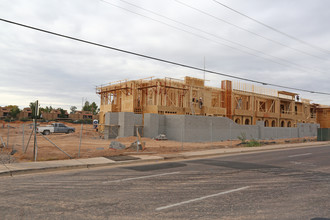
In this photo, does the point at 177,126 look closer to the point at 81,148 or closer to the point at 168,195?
the point at 81,148

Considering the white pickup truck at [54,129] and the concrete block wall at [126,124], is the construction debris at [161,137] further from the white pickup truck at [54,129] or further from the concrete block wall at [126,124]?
the white pickup truck at [54,129]

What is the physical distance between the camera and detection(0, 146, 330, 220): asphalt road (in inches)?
211

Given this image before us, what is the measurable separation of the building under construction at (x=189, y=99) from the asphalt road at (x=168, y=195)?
72.8 feet

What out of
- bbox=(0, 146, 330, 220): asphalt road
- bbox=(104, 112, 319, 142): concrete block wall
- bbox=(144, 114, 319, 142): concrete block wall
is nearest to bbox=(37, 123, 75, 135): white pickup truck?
bbox=(104, 112, 319, 142): concrete block wall

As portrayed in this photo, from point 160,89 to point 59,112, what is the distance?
220 ft

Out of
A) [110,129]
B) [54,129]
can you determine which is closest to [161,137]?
[110,129]

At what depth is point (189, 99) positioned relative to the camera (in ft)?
119

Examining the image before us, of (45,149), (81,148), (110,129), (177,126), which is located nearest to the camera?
(45,149)

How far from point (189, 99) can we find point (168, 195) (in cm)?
3008

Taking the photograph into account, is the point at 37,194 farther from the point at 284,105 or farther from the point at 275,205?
the point at 284,105

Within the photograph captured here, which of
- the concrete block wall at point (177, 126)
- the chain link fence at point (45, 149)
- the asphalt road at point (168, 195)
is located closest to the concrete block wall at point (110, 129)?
the concrete block wall at point (177, 126)

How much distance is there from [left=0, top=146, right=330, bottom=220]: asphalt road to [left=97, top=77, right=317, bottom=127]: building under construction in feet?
72.8

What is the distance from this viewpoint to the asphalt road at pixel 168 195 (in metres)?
5.35

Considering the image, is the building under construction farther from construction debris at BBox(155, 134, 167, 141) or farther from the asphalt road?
the asphalt road
